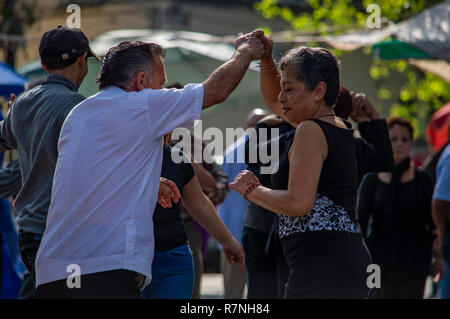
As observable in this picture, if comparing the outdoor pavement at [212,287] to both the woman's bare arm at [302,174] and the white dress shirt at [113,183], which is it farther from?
the white dress shirt at [113,183]

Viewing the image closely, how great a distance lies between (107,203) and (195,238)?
365 cm

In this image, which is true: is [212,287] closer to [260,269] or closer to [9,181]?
[260,269]

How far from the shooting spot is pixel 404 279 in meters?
6.31

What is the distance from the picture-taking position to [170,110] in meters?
3.17

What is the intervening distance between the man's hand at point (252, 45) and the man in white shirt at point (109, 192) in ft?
1.35

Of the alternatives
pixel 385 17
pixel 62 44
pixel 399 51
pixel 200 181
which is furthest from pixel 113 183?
pixel 385 17

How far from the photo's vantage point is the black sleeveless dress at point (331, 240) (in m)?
3.38

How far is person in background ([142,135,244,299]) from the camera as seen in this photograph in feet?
14.3

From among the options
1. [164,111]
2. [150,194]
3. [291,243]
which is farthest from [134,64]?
[291,243]

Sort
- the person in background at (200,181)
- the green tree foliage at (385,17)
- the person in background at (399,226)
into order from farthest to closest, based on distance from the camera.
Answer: the green tree foliage at (385,17) < the person in background at (399,226) < the person in background at (200,181)

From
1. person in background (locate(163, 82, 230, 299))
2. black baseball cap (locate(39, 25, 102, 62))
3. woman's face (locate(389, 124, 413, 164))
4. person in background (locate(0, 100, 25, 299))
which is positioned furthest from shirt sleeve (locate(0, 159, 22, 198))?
woman's face (locate(389, 124, 413, 164))

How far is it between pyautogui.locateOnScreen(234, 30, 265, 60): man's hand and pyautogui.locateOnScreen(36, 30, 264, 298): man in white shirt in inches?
16.2

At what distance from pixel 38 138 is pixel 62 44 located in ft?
1.79

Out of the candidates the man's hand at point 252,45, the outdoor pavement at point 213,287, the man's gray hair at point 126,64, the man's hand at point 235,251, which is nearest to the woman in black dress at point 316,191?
the man's hand at point 252,45
